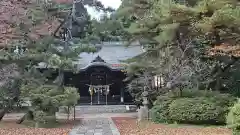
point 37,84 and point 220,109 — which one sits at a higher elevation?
point 37,84

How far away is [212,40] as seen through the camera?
18625 mm

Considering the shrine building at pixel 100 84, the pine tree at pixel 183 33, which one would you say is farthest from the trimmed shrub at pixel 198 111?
the shrine building at pixel 100 84

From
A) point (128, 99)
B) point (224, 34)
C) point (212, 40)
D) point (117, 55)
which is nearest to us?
point (224, 34)

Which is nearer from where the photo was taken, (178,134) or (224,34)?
(178,134)

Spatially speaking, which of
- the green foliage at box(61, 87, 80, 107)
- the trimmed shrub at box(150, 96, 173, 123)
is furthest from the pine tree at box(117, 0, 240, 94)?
the green foliage at box(61, 87, 80, 107)

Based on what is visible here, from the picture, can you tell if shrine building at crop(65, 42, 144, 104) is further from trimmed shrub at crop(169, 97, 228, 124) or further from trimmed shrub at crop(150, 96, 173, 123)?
trimmed shrub at crop(169, 97, 228, 124)

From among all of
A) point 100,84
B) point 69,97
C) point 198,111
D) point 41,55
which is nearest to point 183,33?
point 198,111

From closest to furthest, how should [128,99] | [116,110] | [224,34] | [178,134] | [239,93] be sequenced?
[178,134] → [224,34] → [239,93] → [116,110] → [128,99]

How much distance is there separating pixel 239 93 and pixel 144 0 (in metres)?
7.24

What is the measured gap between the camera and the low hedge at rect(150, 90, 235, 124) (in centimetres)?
1708

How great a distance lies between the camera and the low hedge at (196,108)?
17078 millimetres

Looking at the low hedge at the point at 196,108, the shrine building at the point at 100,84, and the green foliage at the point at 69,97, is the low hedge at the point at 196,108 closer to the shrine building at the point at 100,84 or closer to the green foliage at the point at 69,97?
the green foliage at the point at 69,97

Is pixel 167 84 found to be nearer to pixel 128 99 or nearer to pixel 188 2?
pixel 188 2

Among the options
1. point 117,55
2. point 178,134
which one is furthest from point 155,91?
point 117,55
